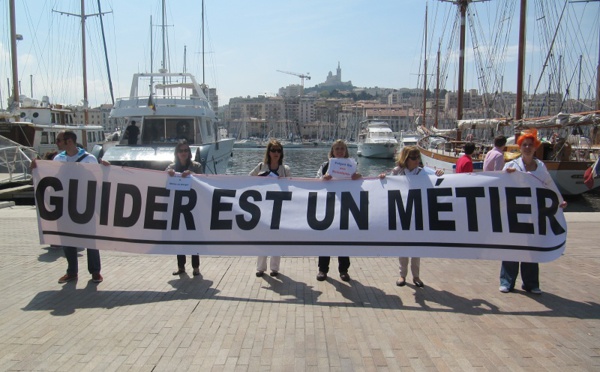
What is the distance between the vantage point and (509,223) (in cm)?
587

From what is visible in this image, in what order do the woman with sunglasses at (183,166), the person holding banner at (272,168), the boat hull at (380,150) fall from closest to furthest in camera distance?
the person holding banner at (272,168) < the woman with sunglasses at (183,166) < the boat hull at (380,150)

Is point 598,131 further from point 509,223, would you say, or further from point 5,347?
point 5,347

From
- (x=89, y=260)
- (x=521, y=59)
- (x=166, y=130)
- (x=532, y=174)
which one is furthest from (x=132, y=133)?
(x=521, y=59)

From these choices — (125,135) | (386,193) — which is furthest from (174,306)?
(125,135)

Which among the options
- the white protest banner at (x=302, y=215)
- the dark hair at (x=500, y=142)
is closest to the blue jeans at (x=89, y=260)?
the white protest banner at (x=302, y=215)

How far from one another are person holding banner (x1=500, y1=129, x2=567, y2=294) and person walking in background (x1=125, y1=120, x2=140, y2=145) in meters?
14.6

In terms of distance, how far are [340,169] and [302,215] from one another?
826 millimetres

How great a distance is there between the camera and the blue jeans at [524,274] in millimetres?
5922

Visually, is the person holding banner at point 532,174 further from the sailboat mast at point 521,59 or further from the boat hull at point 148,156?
the sailboat mast at point 521,59

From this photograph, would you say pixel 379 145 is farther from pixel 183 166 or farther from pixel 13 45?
pixel 183 166

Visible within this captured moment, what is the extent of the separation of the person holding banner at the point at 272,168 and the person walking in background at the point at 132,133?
40.7ft

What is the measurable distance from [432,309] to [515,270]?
4.52 feet

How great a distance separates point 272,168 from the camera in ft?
21.5

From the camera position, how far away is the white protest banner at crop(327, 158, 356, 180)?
20.7 feet
